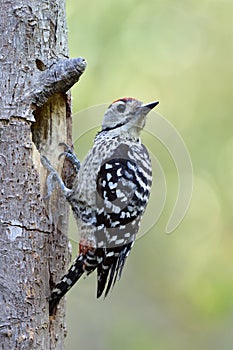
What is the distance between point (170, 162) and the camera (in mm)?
5973

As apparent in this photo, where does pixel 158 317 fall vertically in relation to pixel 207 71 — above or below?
below

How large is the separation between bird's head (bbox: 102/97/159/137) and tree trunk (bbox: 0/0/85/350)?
51 cm

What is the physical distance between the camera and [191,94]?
6.53 m

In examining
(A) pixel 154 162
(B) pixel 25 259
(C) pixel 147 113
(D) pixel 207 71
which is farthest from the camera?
(D) pixel 207 71

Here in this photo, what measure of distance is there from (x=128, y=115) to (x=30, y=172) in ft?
3.00

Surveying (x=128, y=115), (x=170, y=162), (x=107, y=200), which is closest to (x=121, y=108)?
(x=128, y=115)

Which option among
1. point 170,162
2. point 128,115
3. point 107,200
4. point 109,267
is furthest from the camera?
point 170,162

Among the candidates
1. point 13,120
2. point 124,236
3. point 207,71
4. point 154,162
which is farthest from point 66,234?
point 207,71

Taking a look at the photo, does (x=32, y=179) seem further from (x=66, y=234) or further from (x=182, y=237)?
(x=182, y=237)

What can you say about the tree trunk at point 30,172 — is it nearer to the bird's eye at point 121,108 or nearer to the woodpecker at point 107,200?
the woodpecker at point 107,200

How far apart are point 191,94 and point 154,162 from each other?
110 cm

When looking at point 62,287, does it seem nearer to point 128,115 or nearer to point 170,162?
point 128,115

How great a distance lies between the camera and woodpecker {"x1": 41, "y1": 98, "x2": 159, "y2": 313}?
367 cm

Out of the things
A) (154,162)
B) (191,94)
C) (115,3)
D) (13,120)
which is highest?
(115,3)
